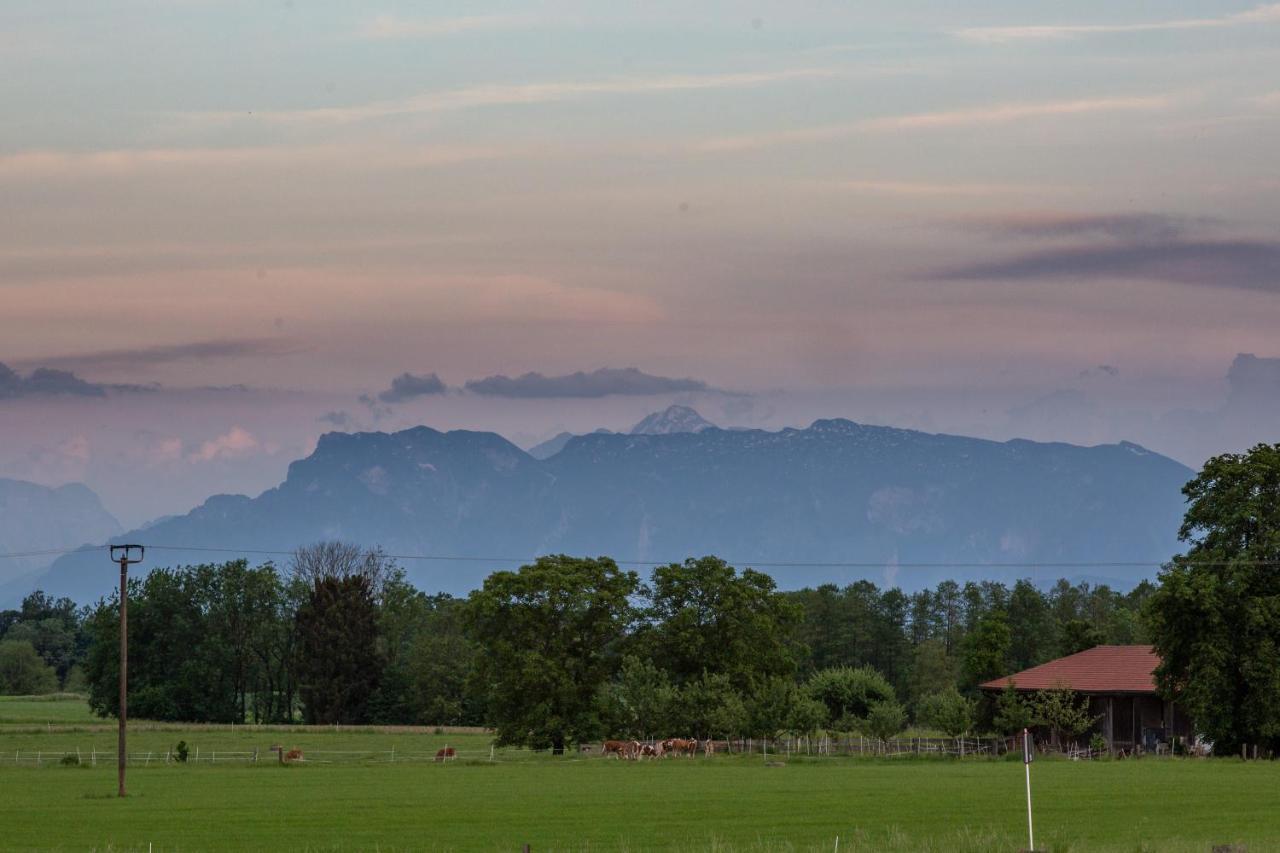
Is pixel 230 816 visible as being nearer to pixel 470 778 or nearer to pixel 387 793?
pixel 387 793

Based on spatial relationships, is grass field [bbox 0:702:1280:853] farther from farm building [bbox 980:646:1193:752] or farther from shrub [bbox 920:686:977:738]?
farm building [bbox 980:646:1193:752]

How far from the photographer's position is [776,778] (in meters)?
67.0

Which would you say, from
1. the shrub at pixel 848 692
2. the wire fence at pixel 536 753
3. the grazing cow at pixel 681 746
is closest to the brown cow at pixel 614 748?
the wire fence at pixel 536 753

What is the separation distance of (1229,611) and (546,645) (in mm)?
37885

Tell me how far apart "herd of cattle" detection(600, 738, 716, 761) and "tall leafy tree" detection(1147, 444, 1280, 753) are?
2528cm

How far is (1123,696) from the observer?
91688 millimetres

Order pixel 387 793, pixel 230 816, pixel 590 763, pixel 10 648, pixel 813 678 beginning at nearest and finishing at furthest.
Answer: pixel 230 816
pixel 387 793
pixel 590 763
pixel 813 678
pixel 10 648

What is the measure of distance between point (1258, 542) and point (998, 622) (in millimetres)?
24778

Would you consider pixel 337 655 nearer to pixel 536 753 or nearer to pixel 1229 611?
pixel 536 753

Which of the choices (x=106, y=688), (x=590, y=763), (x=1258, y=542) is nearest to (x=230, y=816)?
(x=590, y=763)

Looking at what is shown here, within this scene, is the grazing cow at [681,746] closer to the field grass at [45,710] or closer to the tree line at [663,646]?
the tree line at [663,646]

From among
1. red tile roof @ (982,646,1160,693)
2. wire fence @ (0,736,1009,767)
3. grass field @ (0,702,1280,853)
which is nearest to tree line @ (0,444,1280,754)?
wire fence @ (0,736,1009,767)

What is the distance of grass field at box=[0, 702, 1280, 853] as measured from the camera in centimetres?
3975

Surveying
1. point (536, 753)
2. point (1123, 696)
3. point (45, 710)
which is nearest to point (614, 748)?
point (536, 753)
